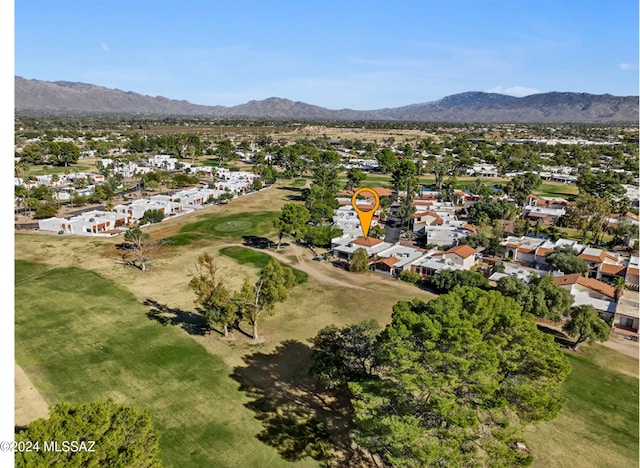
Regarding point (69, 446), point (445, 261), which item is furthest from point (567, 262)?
point (69, 446)

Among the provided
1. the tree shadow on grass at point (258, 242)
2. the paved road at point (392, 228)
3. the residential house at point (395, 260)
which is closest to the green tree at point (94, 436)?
the residential house at point (395, 260)

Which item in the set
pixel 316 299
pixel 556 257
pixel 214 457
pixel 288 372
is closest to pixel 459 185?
pixel 556 257

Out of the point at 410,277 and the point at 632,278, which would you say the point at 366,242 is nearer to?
the point at 410,277

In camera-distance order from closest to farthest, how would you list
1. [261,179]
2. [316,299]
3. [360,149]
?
[316,299], [261,179], [360,149]

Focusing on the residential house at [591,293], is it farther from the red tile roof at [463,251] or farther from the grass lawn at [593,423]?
the red tile roof at [463,251]

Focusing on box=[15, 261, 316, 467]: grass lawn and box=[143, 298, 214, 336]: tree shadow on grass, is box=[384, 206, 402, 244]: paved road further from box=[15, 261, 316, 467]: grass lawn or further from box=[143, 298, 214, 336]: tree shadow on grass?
box=[15, 261, 316, 467]: grass lawn

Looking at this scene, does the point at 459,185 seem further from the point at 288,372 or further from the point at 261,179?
the point at 288,372
